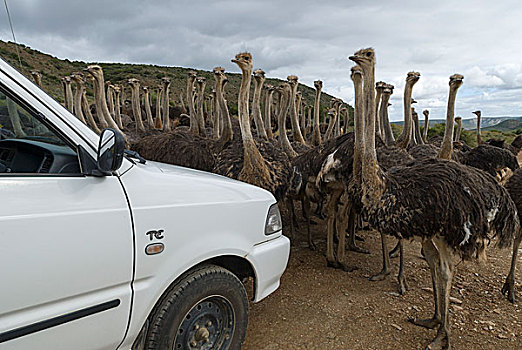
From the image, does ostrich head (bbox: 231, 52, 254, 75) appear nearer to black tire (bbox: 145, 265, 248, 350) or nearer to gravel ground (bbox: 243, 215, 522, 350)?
gravel ground (bbox: 243, 215, 522, 350)

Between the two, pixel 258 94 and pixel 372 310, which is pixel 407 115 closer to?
pixel 258 94

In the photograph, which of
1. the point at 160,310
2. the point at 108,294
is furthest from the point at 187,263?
the point at 108,294

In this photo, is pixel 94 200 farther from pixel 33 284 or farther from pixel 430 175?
pixel 430 175

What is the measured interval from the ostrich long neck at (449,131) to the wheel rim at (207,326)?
425 centimetres

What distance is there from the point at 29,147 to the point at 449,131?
5227 mm

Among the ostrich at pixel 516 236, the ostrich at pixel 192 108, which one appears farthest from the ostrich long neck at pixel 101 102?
the ostrich at pixel 516 236

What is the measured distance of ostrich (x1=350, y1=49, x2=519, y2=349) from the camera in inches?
121

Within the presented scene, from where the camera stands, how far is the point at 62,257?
5.43 ft

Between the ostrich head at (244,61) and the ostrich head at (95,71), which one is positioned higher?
the ostrich head at (95,71)

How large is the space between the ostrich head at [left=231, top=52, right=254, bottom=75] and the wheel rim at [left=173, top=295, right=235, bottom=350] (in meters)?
3.39

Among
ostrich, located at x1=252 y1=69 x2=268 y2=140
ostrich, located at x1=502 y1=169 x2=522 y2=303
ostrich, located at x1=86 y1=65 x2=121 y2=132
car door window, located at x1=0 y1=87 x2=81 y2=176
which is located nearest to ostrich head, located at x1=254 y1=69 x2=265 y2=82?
ostrich, located at x1=252 y1=69 x2=268 y2=140

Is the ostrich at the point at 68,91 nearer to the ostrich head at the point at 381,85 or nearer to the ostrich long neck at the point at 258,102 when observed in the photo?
the ostrich long neck at the point at 258,102

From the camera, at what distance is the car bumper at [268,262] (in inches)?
102

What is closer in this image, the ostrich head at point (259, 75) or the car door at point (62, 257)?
the car door at point (62, 257)
